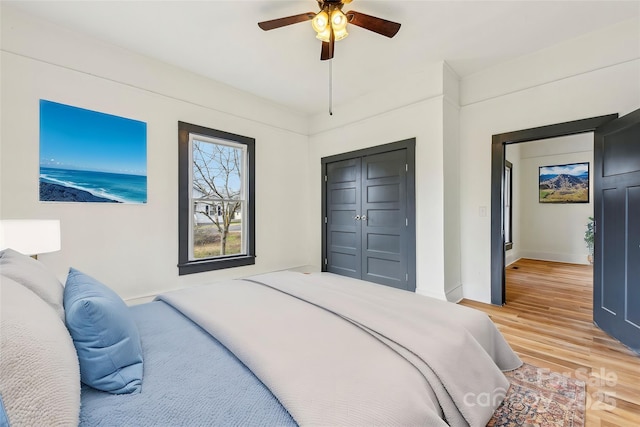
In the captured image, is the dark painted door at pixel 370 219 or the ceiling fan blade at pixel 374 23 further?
the dark painted door at pixel 370 219

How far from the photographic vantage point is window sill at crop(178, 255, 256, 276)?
341 cm

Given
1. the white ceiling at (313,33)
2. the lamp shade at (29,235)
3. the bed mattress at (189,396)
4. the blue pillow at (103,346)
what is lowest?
the bed mattress at (189,396)

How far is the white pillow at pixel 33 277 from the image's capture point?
1053 millimetres

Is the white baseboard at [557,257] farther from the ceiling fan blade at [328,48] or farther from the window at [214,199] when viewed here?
the ceiling fan blade at [328,48]

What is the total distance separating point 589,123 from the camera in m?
2.72

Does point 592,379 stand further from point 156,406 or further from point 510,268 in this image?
point 510,268

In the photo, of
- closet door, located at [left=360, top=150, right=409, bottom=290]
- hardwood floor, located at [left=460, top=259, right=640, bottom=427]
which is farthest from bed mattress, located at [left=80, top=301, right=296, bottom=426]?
closet door, located at [left=360, top=150, right=409, bottom=290]

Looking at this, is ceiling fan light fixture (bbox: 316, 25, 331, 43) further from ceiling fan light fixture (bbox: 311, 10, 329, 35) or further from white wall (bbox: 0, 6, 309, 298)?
white wall (bbox: 0, 6, 309, 298)

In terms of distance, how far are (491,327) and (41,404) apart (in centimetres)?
193

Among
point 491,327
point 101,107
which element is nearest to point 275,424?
point 491,327

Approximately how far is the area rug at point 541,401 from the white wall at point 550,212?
5.30 m

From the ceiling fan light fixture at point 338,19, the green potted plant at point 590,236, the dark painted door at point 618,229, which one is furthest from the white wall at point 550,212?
the ceiling fan light fixture at point 338,19

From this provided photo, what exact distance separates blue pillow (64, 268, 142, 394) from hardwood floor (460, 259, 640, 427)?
2239 millimetres

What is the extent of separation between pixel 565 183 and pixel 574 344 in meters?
4.94
